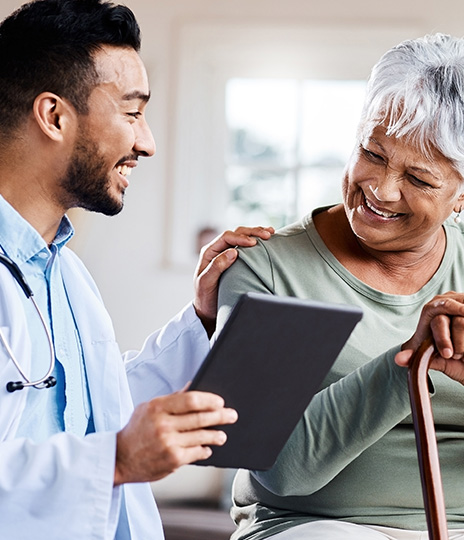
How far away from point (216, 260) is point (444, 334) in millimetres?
500

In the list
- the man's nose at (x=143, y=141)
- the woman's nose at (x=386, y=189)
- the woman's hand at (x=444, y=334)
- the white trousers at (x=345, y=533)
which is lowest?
the white trousers at (x=345, y=533)

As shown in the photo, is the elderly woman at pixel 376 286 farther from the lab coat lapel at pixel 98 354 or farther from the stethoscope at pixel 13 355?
the stethoscope at pixel 13 355

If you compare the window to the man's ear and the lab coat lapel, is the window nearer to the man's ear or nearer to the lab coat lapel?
the lab coat lapel

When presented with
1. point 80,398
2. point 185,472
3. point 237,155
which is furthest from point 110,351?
point 237,155

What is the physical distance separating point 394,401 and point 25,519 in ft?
1.89

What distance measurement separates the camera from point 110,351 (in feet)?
5.24

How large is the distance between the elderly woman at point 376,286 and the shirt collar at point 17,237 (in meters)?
0.36

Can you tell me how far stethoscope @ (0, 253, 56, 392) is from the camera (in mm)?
1317

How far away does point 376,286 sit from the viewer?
65.3 inches

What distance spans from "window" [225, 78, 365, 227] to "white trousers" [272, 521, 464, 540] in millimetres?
2691

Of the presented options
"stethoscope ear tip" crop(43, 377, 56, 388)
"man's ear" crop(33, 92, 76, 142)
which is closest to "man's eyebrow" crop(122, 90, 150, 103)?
"man's ear" crop(33, 92, 76, 142)

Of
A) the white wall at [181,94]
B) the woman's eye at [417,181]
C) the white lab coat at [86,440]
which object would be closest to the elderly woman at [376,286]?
the woman's eye at [417,181]

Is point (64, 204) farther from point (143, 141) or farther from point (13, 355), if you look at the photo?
point (13, 355)

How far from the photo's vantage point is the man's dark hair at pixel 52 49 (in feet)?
4.84
